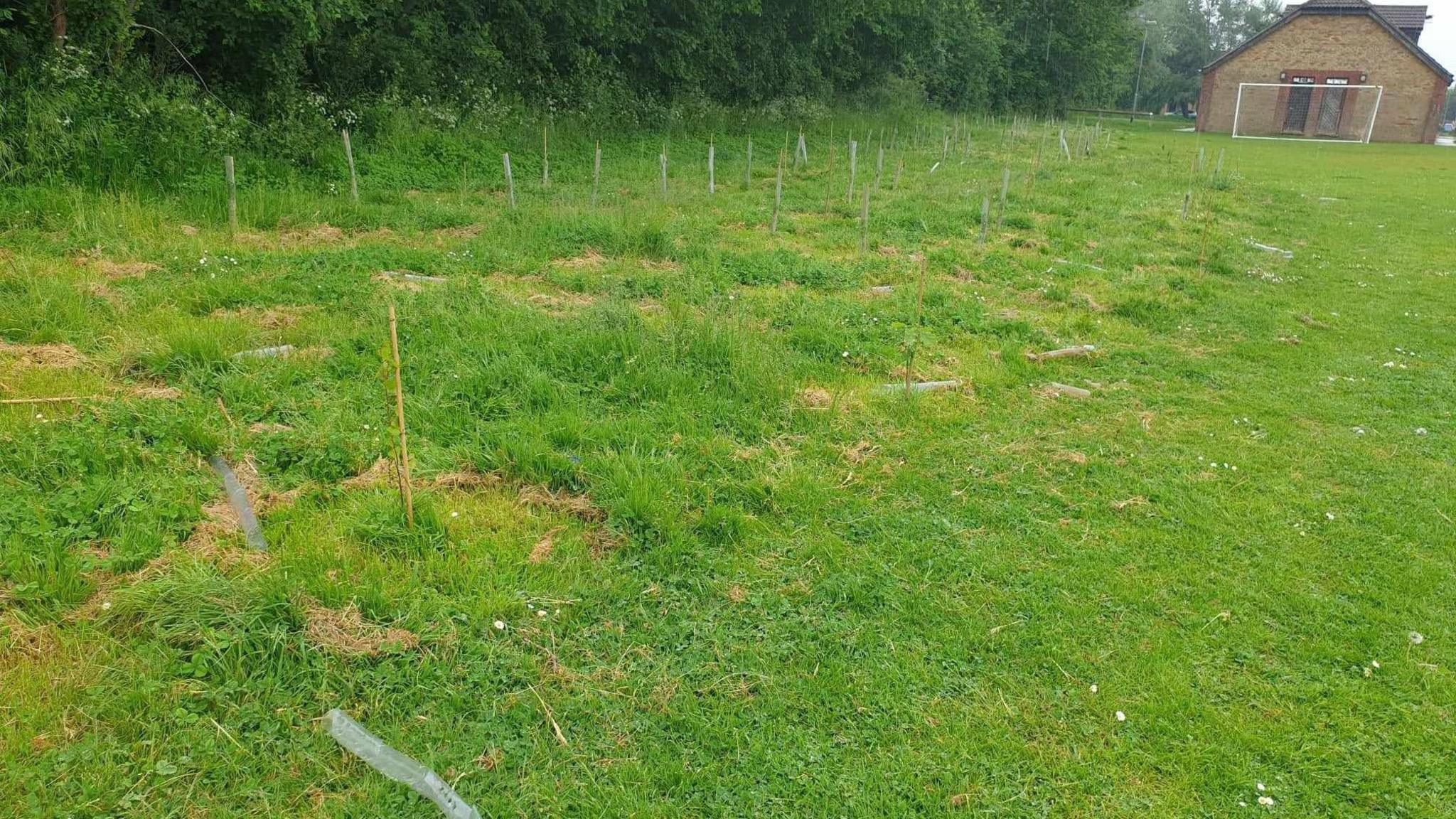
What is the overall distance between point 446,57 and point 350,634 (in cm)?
1508

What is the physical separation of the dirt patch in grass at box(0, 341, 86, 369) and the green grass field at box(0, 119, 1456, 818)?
4cm

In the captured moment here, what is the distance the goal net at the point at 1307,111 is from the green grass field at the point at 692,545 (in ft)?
138

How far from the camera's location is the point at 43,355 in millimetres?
5047

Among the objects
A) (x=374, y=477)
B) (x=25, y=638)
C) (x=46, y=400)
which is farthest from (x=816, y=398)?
(x=46, y=400)

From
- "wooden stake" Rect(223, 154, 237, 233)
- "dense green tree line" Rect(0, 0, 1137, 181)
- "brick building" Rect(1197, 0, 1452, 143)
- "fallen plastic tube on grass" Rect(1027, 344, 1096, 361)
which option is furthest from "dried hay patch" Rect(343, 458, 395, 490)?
"brick building" Rect(1197, 0, 1452, 143)

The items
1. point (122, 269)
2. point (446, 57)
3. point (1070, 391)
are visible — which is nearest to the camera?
point (1070, 391)

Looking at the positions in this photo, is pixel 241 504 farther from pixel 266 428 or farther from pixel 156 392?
pixel 156 392

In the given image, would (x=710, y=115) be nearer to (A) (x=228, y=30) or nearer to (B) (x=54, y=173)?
(A) (x=228, y=30)

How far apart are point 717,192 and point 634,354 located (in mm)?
8171

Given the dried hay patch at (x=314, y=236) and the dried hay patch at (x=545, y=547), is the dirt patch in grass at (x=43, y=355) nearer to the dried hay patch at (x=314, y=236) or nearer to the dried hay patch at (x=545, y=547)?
the dried hay patch at (x=545, y=547)

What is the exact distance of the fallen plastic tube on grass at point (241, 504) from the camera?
3658 millimetres

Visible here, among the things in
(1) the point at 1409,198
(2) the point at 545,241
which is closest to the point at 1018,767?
(2) the point at 545,241

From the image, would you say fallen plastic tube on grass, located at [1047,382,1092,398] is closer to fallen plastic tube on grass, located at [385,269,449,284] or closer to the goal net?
fallen plastic tube on grass, located at [385,269,449,284]

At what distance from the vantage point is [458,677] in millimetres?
3154
